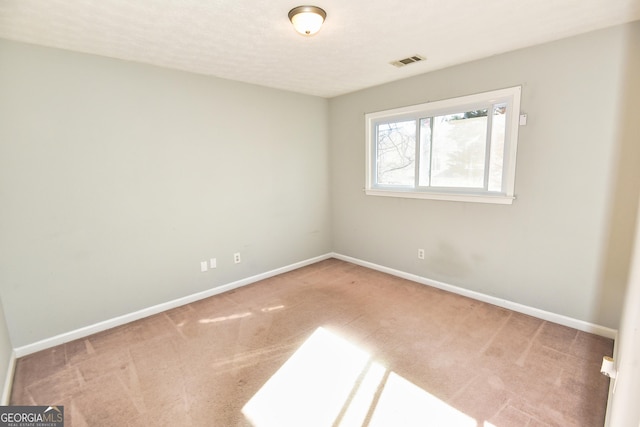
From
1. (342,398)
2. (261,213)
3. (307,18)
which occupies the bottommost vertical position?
(342,398)

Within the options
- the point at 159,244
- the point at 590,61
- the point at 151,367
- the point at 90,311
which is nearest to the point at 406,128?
the point at 590,61

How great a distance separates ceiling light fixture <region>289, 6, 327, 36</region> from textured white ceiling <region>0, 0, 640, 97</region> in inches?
1.6

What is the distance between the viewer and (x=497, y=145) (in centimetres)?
282

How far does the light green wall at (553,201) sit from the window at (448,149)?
0.33ft

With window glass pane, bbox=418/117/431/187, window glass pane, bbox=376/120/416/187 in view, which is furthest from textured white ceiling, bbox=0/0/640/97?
window glass pane, bbox=376/120/416/187

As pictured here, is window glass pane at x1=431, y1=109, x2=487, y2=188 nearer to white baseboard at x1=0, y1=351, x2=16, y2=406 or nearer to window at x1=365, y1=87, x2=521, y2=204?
window at x1=365, y1=87, x2=521, y2=204

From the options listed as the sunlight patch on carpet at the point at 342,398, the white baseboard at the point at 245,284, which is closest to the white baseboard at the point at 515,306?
the white baseboard at the point at 245,284

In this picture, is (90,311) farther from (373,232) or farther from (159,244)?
(373,232)

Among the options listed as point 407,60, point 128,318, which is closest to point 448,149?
point 407,60

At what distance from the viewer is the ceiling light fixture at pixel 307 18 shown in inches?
71.6

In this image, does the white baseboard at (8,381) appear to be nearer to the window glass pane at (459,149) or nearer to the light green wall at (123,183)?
the light green wall at (123,183)

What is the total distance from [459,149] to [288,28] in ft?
6.93

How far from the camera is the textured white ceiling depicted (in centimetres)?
181

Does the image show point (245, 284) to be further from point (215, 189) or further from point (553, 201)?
point (553, 201)
